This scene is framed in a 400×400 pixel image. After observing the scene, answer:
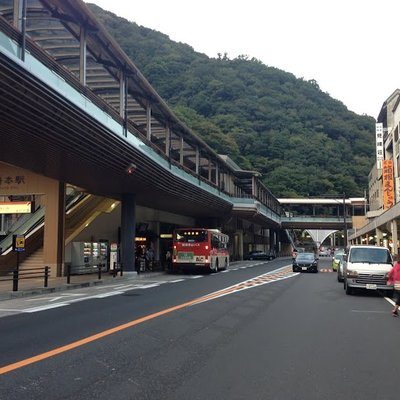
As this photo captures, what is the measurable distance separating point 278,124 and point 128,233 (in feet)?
283

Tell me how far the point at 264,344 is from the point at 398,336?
3.02 metres

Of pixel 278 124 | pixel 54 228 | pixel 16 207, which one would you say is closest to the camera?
pixel 54 228

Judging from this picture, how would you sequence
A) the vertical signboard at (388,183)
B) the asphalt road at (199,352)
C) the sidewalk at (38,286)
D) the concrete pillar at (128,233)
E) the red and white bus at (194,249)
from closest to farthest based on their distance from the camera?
the asphalt road at (199,352)
the sidewalk at (38,286)
the concrete pillar at (128,233)
the red and white bus at (194,249)
the vertical signboard at (388,183)

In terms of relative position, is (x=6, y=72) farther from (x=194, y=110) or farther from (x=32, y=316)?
(x=194, y=110)

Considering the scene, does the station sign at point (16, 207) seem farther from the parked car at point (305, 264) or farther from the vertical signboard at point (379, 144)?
the vertical signboard at point (379, 144)

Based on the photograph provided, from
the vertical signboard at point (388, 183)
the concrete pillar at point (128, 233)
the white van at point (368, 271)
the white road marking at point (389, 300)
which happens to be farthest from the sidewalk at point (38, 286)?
the vertical signboard at point (388, 183)

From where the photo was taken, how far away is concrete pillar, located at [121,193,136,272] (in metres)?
29.9

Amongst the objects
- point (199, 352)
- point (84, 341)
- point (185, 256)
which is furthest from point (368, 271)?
point (185, 256)

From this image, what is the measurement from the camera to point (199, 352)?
7734mm

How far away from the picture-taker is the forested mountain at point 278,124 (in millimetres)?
104750

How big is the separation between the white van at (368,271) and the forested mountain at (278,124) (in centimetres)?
8257

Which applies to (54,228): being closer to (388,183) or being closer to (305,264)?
→ (305,264)

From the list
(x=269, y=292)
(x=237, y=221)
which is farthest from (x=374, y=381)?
(x=237, y=221)

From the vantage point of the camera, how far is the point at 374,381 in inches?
244
